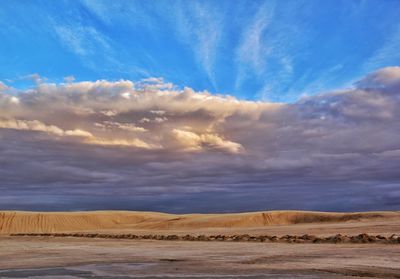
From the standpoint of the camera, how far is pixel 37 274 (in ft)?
44.0

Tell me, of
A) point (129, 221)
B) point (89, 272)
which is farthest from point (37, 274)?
point (129, 221)

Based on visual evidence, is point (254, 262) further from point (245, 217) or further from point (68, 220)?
point (68, 220)

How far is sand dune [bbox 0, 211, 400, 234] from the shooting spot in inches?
2552

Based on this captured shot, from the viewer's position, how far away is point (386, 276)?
11.7 m

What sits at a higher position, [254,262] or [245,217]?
[245,217]

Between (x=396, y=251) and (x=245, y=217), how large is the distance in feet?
178

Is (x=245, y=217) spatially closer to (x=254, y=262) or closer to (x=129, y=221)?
(x=129, y=221)

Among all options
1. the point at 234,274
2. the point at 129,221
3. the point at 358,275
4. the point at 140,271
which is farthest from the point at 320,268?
the point at 129,221

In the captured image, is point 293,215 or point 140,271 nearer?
point 140,271

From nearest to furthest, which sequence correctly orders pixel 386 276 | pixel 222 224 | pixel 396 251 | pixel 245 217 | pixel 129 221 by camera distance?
pixel 386 276 < pixel 396 251 < pixel 222 224 < pixel 245 217 < pixel 129 221

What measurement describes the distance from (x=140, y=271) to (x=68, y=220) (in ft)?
271

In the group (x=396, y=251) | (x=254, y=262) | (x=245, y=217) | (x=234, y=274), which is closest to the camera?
(x=234, y=274)

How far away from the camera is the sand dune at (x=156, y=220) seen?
6481 cm

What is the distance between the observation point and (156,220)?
82.5 metres
